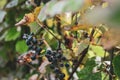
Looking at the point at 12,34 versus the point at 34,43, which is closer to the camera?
the point at 34,43

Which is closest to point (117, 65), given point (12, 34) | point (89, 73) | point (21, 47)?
point (89, 73)

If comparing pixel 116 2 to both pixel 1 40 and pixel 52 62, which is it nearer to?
pixel 52 62

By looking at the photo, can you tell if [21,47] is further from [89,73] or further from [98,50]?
[89,73]

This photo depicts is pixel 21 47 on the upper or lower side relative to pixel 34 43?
lower

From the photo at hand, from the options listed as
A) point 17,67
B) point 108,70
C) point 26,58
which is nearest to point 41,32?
point 26,58

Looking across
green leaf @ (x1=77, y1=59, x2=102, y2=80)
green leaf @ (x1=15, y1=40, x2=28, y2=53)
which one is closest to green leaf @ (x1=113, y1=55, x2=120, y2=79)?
green leaf @ (x1=77, y1=59, x2=102, y2=80)

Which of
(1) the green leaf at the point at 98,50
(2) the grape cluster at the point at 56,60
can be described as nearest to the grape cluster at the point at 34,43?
(2) the grape cluster at the point at 56,60

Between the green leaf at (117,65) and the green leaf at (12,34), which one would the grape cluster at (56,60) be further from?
the green leaf at (12,34)

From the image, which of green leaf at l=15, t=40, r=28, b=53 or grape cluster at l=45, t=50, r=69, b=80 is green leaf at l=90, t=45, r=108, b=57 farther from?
green leaf at l=15, t=40, r=28, b=53

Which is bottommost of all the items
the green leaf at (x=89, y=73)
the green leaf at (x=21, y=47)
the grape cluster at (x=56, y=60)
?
the green leaf at (x=21, y=47)
